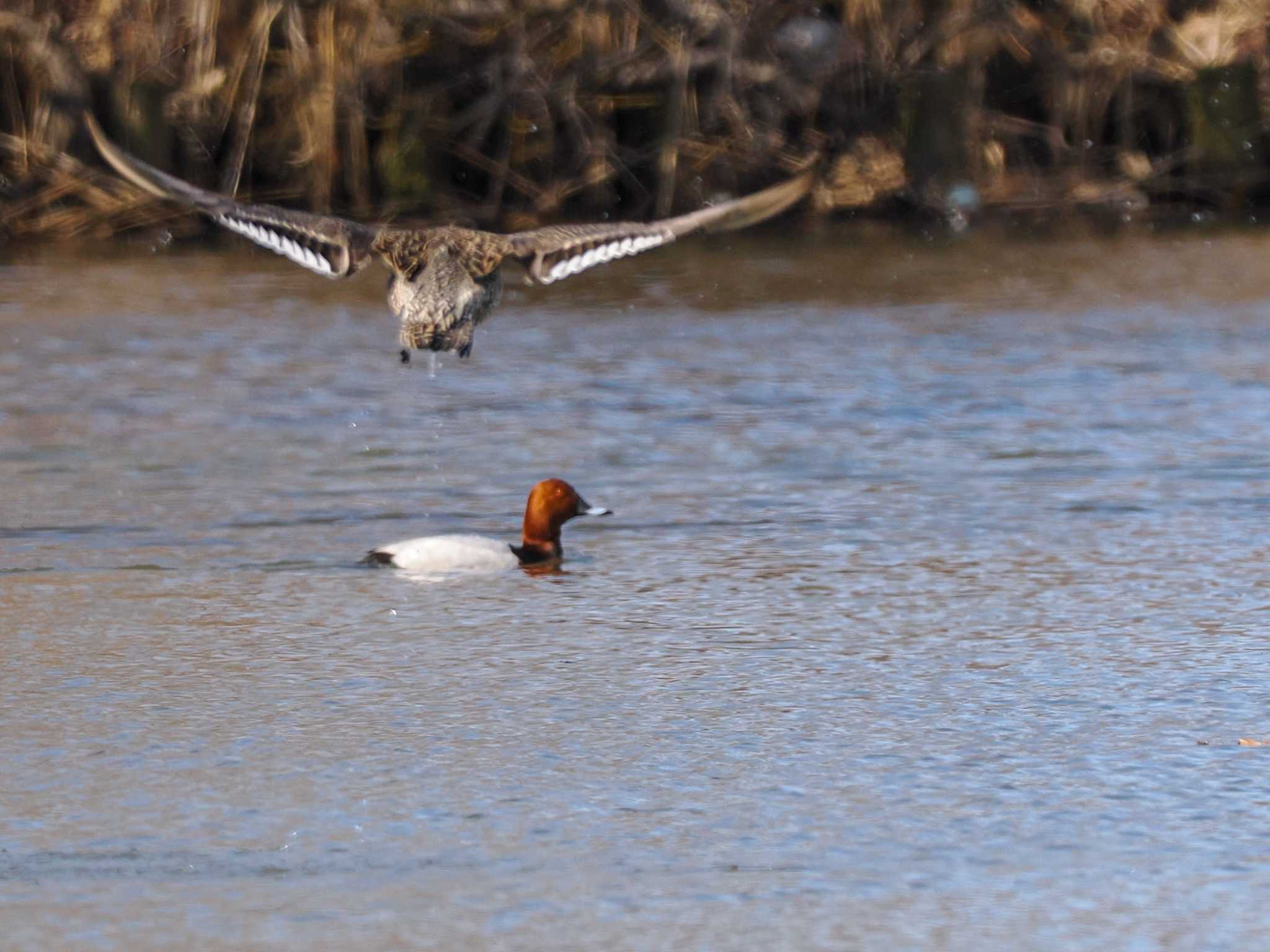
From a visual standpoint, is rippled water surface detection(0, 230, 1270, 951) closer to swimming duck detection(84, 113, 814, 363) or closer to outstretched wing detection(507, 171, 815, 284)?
swimming duck detection(84, 113, 814, 363)

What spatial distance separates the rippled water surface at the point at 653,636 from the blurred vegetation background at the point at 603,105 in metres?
3.75

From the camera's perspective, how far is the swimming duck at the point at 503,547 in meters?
6.19

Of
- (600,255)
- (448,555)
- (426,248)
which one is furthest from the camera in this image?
(426,248)

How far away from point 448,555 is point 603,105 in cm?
882

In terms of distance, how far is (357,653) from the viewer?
17.6 feet

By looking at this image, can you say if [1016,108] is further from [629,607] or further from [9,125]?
[629,607]

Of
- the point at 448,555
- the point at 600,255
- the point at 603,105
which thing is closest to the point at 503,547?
the point at 448,555

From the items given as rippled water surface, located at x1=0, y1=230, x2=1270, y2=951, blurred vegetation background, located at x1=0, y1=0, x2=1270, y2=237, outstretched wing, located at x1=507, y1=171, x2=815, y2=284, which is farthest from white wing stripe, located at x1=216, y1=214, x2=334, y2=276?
blurred vegetation background, located at x1=0, y1=0, x2=1270, y2=237

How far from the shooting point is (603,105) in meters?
14.6

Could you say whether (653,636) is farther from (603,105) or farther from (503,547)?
(603,105)

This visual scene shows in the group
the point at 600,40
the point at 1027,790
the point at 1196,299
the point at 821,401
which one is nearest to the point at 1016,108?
the point at 600,40

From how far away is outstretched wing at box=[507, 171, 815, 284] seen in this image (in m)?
6.24

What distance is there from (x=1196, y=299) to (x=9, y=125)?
24.9ft

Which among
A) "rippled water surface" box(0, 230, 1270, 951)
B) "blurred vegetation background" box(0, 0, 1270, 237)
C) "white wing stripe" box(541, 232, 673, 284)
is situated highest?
"blurred vegetation background" box(0, 0, 1270, 237)
